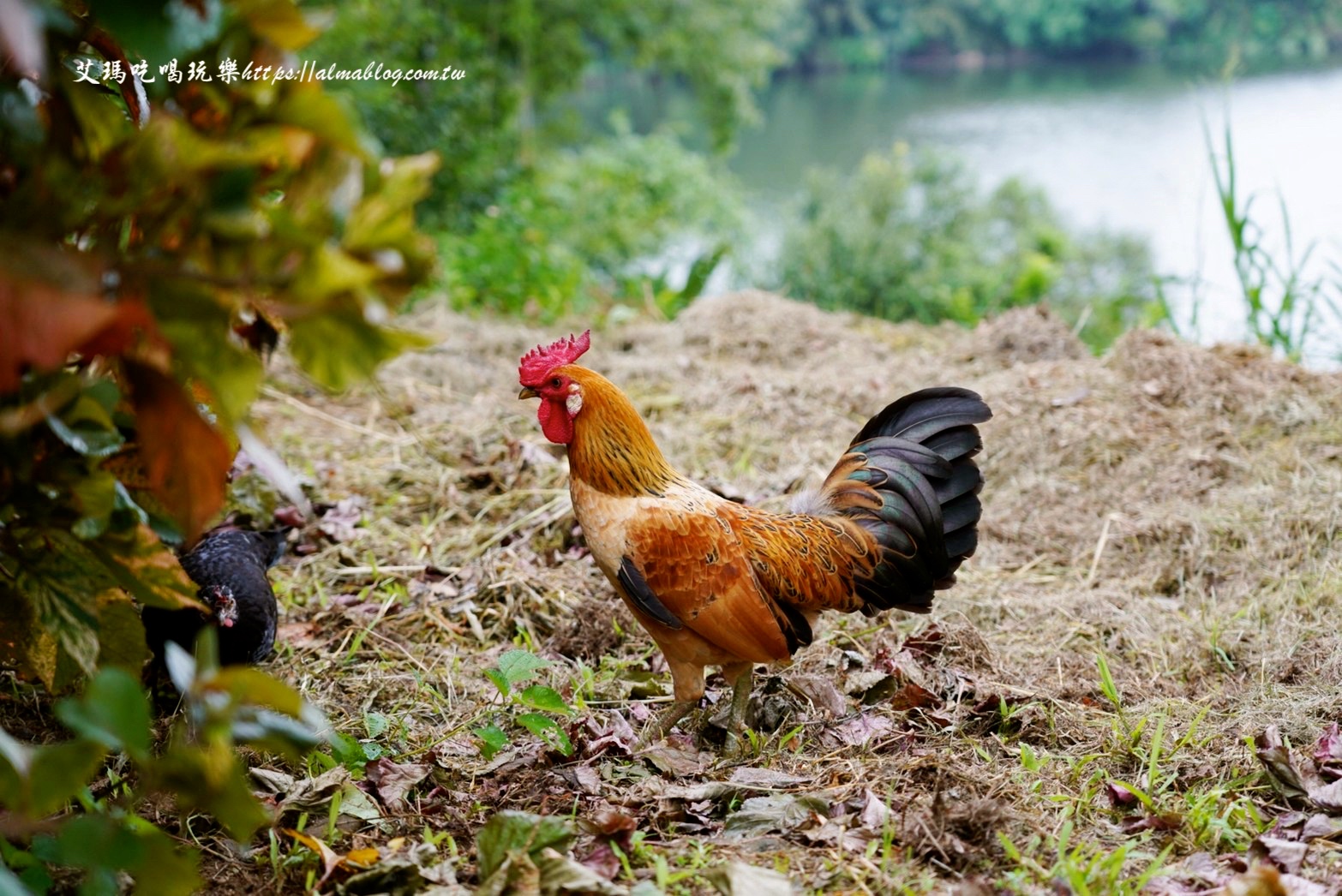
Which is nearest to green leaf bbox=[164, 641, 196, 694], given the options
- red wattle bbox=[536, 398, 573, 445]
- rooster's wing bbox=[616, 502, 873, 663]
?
rooster's wing bbox=[616, 502, 873, 663]

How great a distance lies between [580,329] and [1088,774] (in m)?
5.01

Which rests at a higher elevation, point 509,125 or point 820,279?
point 509,125

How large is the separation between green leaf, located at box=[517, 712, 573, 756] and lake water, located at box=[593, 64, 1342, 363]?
4.94 metres

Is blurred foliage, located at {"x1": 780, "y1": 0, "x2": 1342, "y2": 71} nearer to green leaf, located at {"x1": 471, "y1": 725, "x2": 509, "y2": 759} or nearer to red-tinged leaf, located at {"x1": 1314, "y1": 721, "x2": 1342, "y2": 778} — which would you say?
red-tinged leaf, located at {"x1": 1314, "y1": 721, "x2": 1342, "y2": 778}

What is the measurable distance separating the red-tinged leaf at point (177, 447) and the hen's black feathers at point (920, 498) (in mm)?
1899

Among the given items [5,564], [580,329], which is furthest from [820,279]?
[5,564]

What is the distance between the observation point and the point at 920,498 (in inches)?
116

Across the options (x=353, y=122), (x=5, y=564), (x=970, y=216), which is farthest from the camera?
(x=970, y=216)

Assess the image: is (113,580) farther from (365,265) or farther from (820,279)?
(820,279)

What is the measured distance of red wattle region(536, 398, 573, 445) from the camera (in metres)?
2.80

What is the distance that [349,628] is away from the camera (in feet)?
10.8

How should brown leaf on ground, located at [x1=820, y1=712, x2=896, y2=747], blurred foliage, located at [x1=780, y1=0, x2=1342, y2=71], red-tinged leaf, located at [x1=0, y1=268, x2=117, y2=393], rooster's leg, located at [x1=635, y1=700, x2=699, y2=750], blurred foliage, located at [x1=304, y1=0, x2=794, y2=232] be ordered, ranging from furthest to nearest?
1. blurred foliage, located at [x1=780, y1=0, x2=1342, y2=71]
2. blurred foliage, located at [x1=304, y1=0, x2=794, y2=232]
3. rooster's leg, located at [x1=635, y1=700, x2=699, y2=750]
4. brown leaf on ground, located at [x1=820, y1=712, x2=896, y2=747]
5. red-tinged leaf, located at [x1=0, y1=268, x2=117, y2=393]

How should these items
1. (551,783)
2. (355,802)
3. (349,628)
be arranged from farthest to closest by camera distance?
1. (349,628)
2. (551,783)
3. (355,802)

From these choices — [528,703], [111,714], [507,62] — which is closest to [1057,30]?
Result: [507,62]
